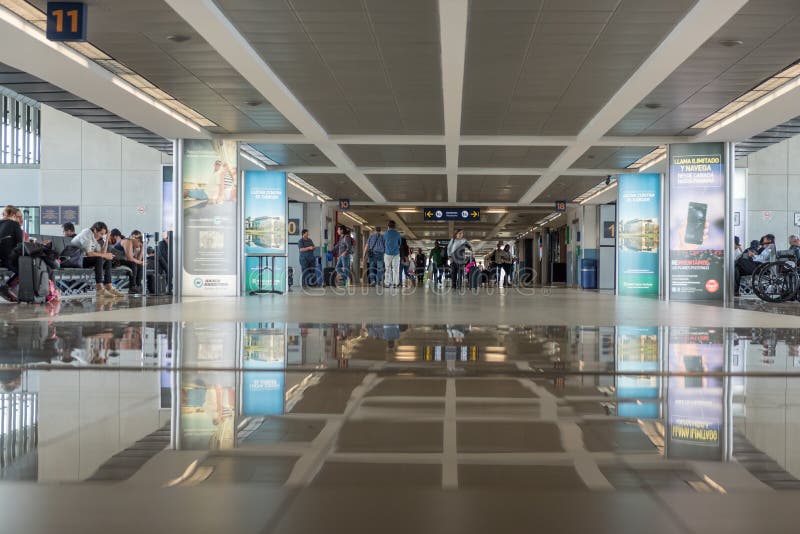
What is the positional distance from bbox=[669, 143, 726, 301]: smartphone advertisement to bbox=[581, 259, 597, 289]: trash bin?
1285cm

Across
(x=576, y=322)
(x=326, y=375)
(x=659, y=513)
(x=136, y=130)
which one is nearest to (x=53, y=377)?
(x=326, y=375)

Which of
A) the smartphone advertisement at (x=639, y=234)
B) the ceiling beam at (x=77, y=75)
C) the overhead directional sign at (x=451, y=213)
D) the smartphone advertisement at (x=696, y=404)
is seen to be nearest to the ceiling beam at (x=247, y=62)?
the ceiling beam at (x=77, y=75)

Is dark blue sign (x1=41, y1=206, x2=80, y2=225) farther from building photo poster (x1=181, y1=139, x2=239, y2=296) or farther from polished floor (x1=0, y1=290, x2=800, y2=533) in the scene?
polished floor (x1=0, y1=290, x2=800, y2=533)

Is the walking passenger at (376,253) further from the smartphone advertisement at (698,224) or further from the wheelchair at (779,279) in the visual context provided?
the wheelchair at (779,279)

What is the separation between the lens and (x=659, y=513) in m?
1.62

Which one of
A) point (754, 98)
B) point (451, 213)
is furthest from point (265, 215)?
point (451, 213)

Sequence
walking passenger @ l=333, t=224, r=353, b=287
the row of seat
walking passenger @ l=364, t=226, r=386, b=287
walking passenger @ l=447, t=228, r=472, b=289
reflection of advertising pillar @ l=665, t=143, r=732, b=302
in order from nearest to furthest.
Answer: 1. the row of seat
2. reflection of advertising pillar @ l=665, t=143, r=732, b=302
3. walking passenger @ l=447, t=228, r=472, b=289
4. walking passenger @ l=333, t=224, r=353, b=287
5. walking passenger @ l=364, t=226, r=386, b=287

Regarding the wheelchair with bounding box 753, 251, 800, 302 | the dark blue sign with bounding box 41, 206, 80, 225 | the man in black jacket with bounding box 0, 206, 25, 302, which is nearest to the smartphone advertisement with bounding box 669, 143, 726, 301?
the wheelchair with bounding box 753, 251, 800, 302

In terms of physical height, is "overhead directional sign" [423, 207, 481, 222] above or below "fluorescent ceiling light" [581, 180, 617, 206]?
below

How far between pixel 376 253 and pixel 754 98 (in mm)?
12852

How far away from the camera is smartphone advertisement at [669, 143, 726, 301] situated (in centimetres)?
1734

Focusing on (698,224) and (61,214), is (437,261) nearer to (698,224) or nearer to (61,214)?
(698,224)

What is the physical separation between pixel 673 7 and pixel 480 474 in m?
8.67

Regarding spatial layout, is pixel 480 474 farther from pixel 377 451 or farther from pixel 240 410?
pixel 240 410
